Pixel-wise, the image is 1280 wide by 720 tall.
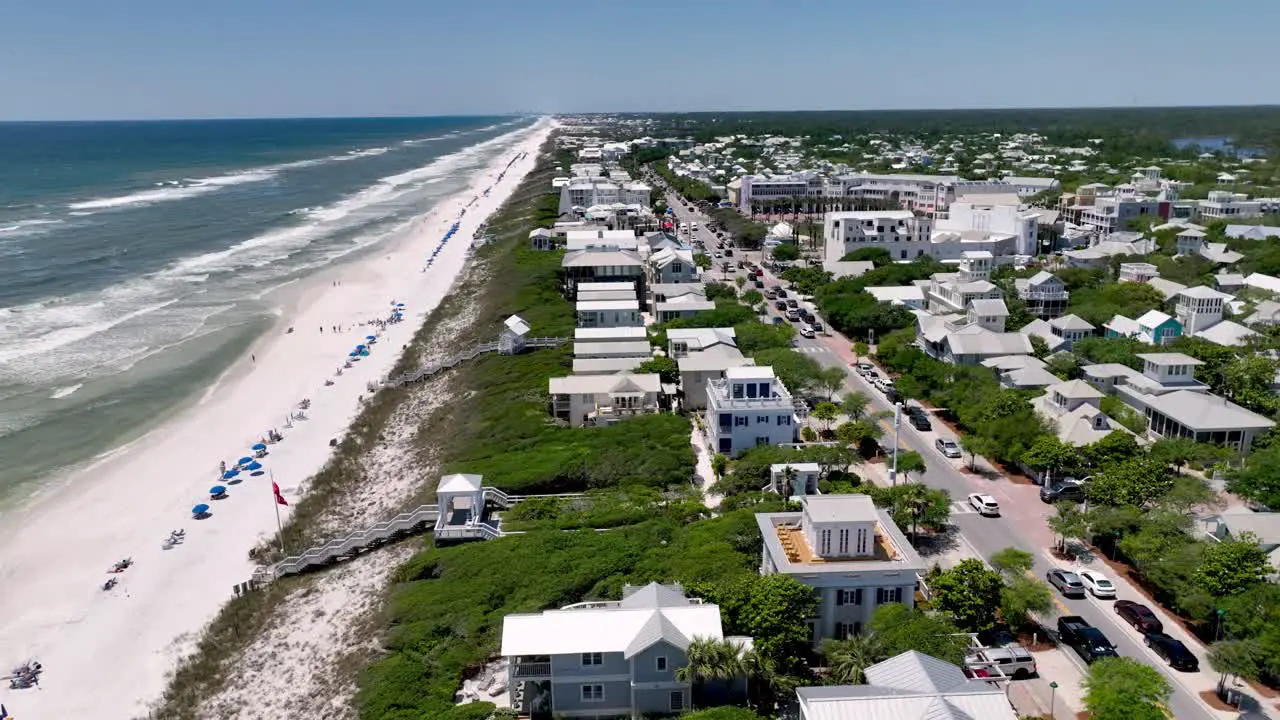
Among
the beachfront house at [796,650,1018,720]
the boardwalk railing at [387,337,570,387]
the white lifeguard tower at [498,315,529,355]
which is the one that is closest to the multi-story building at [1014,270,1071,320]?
the boardwalk railing at [387,337,570,387]

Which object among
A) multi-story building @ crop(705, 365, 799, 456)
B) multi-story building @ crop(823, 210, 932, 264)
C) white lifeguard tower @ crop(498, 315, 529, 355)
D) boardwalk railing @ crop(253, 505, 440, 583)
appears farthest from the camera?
multi-story building @ crop(823, 210, 932, 264)

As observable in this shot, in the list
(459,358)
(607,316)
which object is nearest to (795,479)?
(607,316)

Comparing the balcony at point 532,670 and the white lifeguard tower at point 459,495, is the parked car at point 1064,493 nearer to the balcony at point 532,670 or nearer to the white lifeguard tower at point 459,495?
the balcony at point 532,670

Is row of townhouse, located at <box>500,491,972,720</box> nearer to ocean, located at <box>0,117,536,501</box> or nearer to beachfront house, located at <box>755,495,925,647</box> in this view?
beachfront house, located at <box>755,495,925,647</box>

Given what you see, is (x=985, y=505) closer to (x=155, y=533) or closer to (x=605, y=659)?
(x=605, y=659)

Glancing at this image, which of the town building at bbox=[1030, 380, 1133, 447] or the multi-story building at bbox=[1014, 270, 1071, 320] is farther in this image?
the multi-story building at bbox=[1014, 270, 1071, 320]

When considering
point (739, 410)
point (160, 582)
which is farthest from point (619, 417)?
point (160, 582)

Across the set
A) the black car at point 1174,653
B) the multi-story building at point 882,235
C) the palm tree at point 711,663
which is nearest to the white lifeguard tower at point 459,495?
the palm tree at point 711,663
